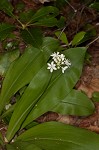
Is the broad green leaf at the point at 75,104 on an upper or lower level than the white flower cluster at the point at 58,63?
lower

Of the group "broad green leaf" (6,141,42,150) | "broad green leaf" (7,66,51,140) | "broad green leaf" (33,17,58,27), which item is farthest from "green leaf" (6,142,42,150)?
"broad green leaf" (33,17,58,27)

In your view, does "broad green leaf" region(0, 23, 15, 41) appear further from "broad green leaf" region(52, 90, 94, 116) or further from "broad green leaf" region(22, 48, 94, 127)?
"broad green leaf" region(52, 90, 94, 116)

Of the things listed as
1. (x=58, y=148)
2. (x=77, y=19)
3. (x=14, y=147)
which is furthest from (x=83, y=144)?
(x=77, y=19)

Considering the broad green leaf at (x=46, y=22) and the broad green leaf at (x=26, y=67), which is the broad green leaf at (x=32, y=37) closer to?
the broad green leaf at (x=46, y=22)

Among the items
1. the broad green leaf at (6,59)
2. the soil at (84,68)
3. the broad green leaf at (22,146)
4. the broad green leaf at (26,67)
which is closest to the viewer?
the broad green leaf at (22,146)

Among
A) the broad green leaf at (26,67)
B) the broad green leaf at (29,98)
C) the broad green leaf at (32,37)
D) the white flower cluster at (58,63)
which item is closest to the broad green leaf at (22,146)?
the broad green leaf at (29,98)

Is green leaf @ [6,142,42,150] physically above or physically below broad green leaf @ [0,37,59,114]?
below

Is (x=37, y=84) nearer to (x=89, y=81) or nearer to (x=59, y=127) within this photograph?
(x=59, y=127)
